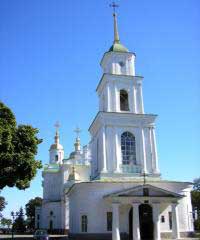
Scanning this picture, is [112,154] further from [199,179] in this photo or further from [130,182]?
[199,179]

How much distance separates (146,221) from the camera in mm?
27062

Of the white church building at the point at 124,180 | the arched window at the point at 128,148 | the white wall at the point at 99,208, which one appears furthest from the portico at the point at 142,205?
the arched window at the point at 128,148

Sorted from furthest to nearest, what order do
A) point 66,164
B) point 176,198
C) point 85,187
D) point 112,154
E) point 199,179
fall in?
1. point 199,179
2. point 66,164
3. point 112,154
4. point 85,187
5. point 176,198

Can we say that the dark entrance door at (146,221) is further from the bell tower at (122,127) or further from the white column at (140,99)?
the white column at (140,99)

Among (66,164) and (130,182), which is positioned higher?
(66,164)

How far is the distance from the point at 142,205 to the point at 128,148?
5.55m

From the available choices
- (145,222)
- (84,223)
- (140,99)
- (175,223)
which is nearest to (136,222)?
(145,222)

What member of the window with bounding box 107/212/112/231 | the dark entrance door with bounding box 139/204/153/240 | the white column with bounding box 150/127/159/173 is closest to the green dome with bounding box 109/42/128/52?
the white column with bounding box 150/127/159/173

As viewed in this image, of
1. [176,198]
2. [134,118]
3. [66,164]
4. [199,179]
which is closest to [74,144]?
[66,164]

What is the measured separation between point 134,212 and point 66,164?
33.3 meters

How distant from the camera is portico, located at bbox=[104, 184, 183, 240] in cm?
2486

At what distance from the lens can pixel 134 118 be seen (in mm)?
30922

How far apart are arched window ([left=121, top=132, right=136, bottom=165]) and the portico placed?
14.6 feet

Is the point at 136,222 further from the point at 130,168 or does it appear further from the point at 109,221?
the point at 130,168
